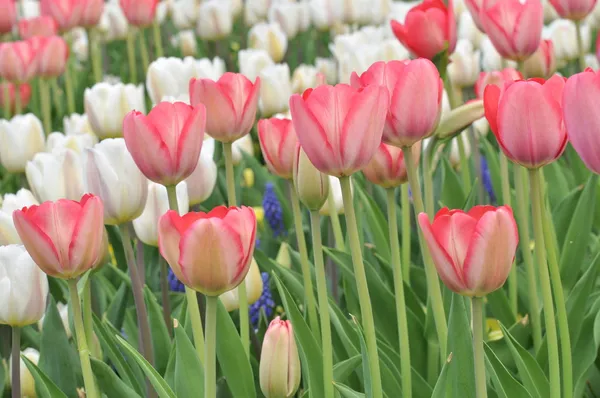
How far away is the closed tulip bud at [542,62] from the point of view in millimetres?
2176

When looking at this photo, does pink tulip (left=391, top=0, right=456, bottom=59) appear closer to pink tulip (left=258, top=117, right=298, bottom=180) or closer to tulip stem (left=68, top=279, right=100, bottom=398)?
pink tulip (left=258, top=117, right=298, bottom=180)

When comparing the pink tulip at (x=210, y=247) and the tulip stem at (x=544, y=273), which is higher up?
the pink tulip at (x=210, y=247)

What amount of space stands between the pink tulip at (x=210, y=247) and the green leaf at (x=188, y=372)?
0.97 ft

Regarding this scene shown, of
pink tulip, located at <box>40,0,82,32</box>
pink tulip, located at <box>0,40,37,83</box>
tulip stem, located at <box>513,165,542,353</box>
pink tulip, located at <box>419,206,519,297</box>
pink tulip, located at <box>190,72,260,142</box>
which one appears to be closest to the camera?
pink tulip, located at <box>419,206,519,297</box>

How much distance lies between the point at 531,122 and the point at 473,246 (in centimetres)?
23

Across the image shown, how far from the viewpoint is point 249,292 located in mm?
1632

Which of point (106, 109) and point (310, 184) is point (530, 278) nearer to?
point (310, 184)

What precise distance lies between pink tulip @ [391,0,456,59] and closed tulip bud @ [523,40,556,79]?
0.57 metres

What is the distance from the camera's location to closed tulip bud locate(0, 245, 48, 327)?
1382 mm

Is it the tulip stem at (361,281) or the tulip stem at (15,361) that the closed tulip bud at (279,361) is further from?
the tulip stem at (15,361)

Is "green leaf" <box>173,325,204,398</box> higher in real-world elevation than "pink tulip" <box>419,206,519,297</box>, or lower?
lower

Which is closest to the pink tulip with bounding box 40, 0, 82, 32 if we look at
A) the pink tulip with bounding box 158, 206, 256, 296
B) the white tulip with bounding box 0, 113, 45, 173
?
the white tulip with bounding box 0, 113, 45, 173

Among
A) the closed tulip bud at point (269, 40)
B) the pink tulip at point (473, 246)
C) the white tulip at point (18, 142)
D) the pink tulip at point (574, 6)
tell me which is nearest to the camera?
the pink tulip at point (473, 246)

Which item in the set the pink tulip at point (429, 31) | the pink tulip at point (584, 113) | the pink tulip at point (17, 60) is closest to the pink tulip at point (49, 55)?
the pink tulip at point (17, 60)
